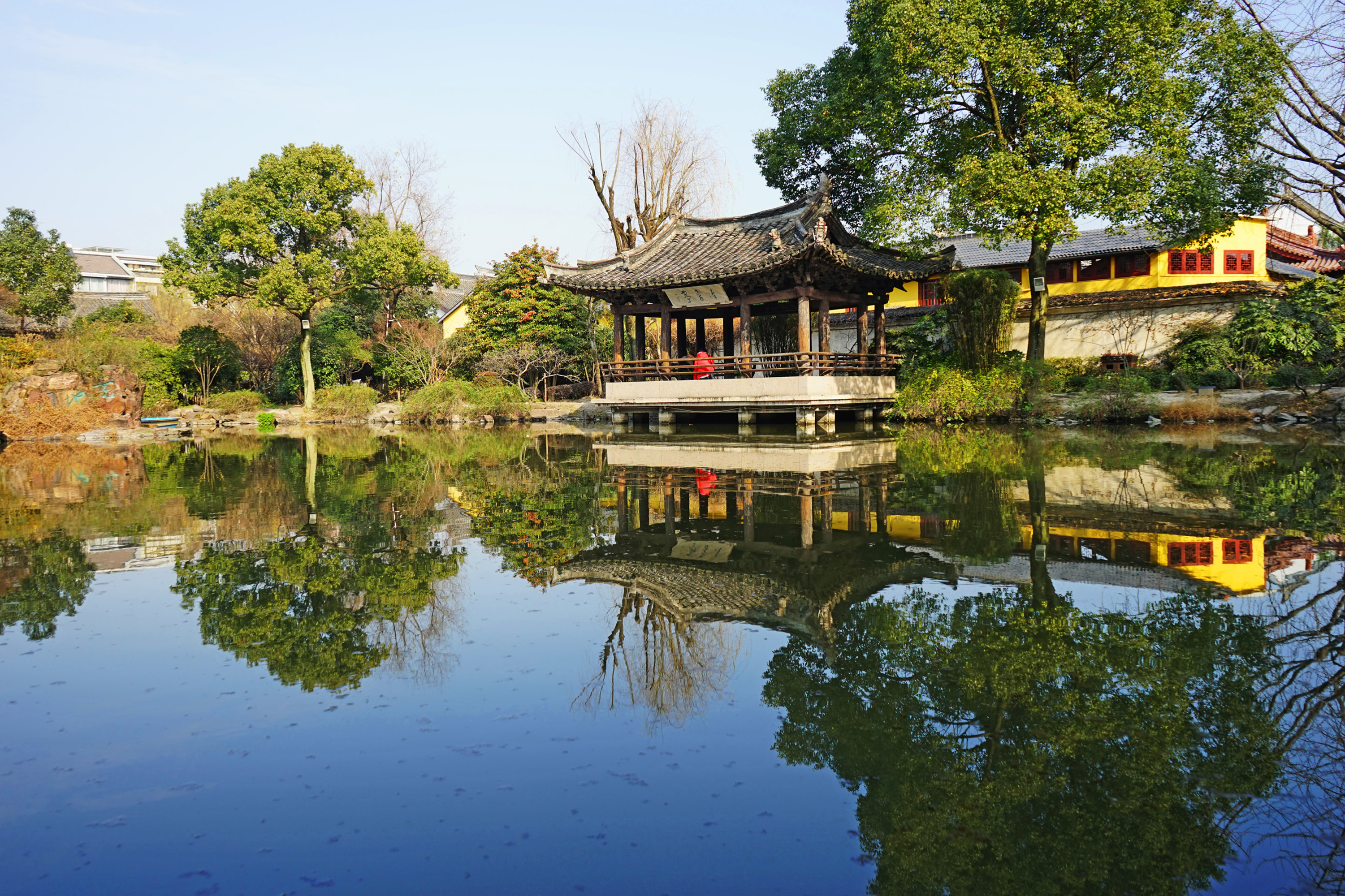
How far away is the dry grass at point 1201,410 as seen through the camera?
1611 centimetres

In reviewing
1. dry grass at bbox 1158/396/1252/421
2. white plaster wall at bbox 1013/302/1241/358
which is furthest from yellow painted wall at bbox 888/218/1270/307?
dry grass at bbox 1158/396/1252/421

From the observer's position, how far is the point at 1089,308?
24.6 metres

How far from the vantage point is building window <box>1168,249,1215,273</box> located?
2477cm

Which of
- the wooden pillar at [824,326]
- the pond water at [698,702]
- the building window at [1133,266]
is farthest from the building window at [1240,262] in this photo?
the pond water at [698,702]

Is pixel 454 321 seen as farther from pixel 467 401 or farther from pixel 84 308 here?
pixel 84 308

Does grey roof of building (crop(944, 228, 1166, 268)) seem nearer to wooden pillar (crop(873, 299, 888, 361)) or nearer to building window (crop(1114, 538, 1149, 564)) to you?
wooden pillar (crop(873, 299, 888, 361))

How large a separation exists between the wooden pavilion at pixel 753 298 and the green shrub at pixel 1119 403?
4.84m

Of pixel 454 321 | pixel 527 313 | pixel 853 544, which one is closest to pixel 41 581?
pixel 853 544

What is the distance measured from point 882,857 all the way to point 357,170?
3170cm

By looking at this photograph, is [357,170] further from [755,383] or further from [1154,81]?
[1154,81]

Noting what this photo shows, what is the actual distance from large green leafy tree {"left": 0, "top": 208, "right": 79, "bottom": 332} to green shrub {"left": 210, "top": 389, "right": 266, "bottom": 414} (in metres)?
9.72

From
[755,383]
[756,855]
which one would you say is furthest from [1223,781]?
[755,383]

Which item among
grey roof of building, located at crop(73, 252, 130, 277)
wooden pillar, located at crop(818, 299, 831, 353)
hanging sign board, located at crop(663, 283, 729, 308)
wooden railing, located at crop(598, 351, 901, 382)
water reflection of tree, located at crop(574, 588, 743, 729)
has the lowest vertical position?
water reflection of tree, located at crop(574, 588, 743, 729)

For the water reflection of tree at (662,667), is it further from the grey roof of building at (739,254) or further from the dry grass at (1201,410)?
the dry grass at (1201,410)
